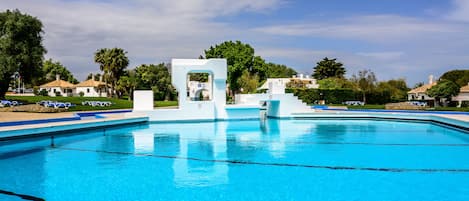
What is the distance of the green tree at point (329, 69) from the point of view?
2384 inches

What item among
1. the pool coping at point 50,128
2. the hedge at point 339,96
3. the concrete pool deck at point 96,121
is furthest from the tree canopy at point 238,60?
the pool coping at point 50,128

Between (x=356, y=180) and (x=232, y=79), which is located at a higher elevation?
(x=232, y=79)

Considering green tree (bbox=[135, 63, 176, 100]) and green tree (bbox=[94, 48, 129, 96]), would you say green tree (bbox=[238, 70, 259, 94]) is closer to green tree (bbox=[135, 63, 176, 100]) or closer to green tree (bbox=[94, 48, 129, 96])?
green tree (bbox=[135, 63, 176, 100])

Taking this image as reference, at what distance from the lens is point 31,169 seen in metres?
8.40

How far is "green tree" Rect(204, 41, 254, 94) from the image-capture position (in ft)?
136

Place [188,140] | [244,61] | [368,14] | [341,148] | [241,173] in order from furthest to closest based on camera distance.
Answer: [244,61] < [368,14] < [188,140] < [341,148] < [241,173]

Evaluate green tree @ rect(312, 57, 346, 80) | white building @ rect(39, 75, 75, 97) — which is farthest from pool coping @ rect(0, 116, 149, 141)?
green tree @ rect(312, 57, 346, 80)

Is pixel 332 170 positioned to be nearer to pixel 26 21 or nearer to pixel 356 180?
pixel 356 180

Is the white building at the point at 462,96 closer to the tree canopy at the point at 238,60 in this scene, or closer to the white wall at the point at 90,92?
the tree canopy at the point at 238,60

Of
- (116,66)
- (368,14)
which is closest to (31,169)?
(368,14)

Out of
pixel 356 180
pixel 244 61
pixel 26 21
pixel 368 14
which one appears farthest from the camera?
pixel 244 61

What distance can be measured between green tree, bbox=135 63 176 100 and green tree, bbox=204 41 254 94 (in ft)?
31.0

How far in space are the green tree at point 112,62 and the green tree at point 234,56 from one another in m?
10.1

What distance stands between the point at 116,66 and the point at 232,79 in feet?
45.7
